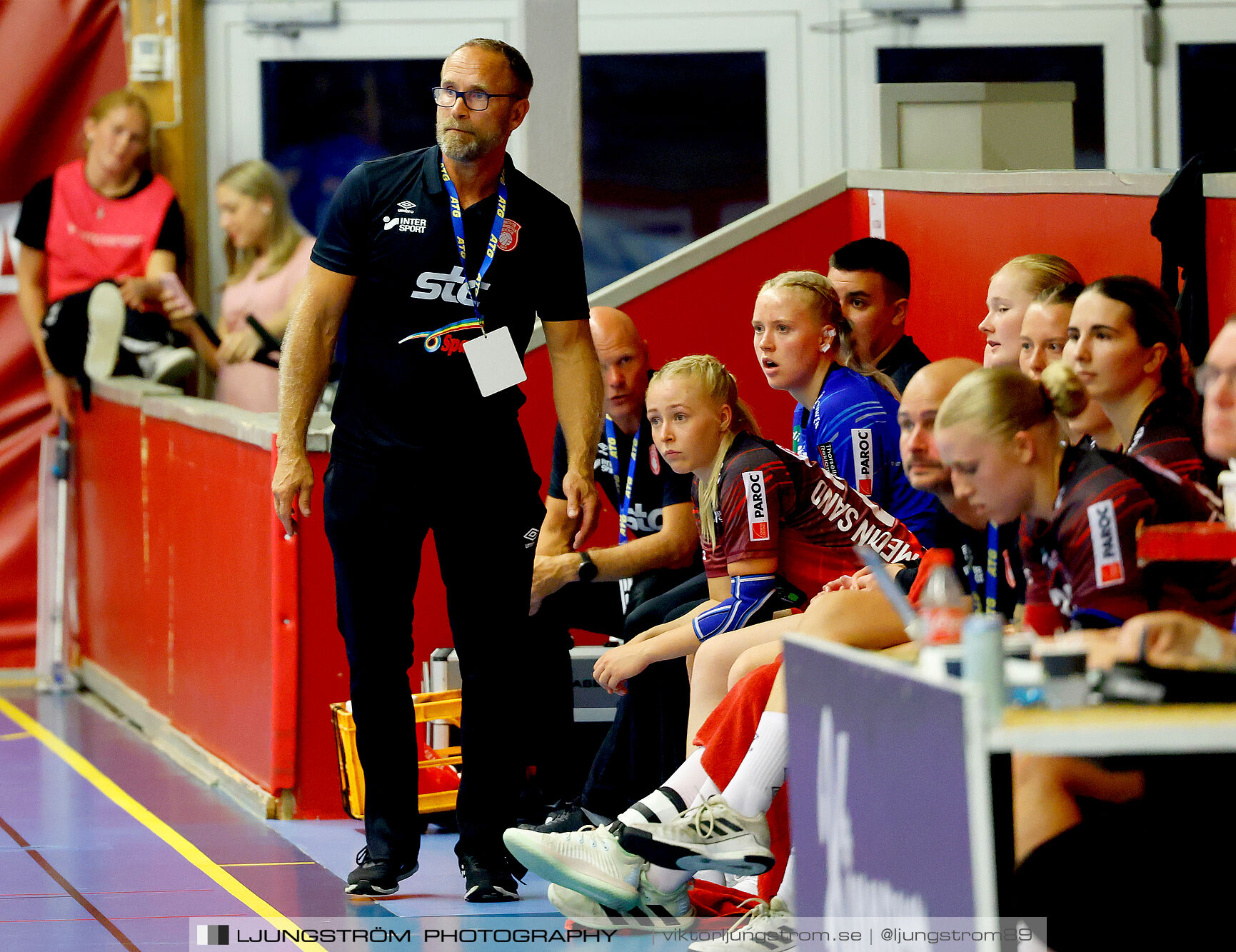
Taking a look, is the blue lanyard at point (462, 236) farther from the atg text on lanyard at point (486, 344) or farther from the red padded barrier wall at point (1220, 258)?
the red padded barrier wall at point (1220, 258)

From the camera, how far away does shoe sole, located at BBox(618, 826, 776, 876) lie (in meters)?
3.57

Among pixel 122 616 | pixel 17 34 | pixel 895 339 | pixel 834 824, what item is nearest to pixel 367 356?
pixel 895 339

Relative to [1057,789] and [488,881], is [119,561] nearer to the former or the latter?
[488,881]

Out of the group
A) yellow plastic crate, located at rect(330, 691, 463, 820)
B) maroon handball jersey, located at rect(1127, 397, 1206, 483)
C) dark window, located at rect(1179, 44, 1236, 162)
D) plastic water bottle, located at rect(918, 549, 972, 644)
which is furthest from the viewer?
dark window, located at rect(1179, 44, 1236, 162)

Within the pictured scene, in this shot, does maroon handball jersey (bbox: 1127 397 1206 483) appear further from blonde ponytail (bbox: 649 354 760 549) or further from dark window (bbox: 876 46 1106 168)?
dark window (bbox: 876 46 1106 168)

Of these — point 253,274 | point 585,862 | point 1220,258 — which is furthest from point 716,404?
point 253,274

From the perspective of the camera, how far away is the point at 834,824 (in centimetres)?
271

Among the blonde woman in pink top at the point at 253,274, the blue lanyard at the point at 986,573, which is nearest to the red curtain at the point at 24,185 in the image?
the blonde woman in pink top at the point at 253,274

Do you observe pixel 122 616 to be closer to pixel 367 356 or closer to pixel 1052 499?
pixel 367 356

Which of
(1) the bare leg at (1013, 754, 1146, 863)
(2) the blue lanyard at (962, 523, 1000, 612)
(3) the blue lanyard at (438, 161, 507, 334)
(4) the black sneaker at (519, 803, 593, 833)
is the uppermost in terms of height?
(3) the blue lanyard at (438, 161, 507, 334)

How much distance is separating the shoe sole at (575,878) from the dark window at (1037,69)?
17.8 feet

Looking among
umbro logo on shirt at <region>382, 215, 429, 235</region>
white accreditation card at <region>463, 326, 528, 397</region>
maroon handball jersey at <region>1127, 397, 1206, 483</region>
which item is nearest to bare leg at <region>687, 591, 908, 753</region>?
maroon handball jersey at <region>1127, 397, 1206, 483</region>

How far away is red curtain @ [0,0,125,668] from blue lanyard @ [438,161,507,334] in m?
4.27

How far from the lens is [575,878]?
374cm
